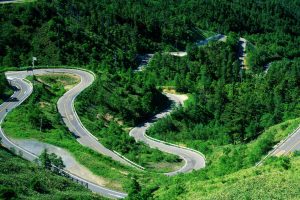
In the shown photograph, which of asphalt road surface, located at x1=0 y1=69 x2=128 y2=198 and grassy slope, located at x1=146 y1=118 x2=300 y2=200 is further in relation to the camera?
asphalt road surface, located at x1=0 y1=69 x2=128 y2=198

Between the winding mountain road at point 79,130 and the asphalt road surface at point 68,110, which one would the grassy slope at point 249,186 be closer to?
the asphalt road surface at point 68,110

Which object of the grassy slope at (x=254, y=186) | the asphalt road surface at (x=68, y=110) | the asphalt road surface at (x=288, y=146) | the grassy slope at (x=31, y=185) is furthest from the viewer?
the asphalt road surface at (x=68, y=110)

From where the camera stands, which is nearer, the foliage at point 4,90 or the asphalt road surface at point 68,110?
the asphalt road surface at point 68,110

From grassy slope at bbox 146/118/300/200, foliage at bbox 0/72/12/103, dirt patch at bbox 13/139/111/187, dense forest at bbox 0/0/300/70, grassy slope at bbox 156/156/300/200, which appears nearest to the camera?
grassy slope at bbox 156/156/300/200

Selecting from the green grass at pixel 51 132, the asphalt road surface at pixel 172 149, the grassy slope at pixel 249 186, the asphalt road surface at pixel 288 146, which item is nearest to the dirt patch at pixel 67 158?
the green grass at pixel 51 132

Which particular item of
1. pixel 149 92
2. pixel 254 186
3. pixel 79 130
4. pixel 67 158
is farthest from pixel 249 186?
pixel 149 92

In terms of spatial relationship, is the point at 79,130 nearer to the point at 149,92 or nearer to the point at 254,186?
the point at 149,92

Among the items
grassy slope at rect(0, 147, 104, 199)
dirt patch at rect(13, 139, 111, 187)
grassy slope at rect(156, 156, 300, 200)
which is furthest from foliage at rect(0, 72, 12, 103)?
grassy slope at rect(156, 156, 300, 200)

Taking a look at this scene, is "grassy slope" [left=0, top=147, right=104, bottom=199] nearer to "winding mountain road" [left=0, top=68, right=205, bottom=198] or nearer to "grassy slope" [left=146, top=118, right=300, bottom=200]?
"grassy slope" [left=146, top=118, right=300, bottom=200]
